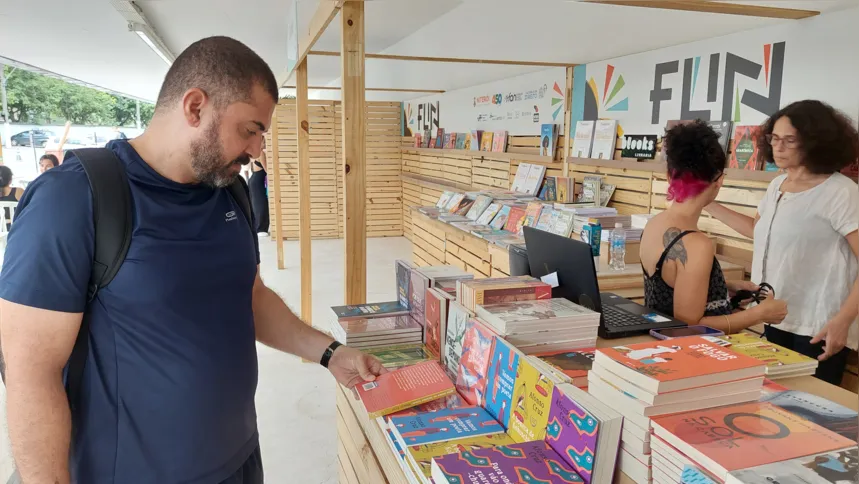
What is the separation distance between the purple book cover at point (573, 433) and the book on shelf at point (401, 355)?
0.78 m

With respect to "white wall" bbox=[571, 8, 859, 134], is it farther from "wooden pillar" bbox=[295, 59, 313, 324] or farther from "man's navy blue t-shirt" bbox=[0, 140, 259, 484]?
"man's navy blue t-shirt" bbox=[0, 140, 259, 484]

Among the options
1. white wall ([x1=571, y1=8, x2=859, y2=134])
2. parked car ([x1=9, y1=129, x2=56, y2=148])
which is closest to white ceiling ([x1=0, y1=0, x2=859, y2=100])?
white wall ([x1=571, y1=8, x2=859, y2=134])

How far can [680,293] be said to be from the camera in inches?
88.6

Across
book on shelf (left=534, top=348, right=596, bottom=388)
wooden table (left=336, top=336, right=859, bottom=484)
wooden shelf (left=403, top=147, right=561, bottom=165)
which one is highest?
wooden shelf (left=403, top=147, right=561, bottom=165)

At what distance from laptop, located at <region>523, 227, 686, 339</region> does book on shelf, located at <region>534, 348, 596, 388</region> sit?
23cm

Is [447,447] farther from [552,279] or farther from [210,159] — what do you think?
[210,159]

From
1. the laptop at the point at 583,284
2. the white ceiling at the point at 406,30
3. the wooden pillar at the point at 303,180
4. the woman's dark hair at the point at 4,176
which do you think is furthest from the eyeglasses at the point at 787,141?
the woman's dark hair at the point at 4,176

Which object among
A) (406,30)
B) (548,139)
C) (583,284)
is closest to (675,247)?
(583,284)

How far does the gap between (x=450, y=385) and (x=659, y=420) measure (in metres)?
0.80

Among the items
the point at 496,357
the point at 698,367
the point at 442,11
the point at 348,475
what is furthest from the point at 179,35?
the point at 698,367

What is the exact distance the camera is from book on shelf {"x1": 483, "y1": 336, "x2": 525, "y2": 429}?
1.59 m

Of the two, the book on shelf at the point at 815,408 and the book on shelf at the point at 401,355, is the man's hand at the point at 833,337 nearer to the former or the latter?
the book on shelf at the point at 815,408

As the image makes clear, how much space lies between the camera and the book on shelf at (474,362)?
1.74m

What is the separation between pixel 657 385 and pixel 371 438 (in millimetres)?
1026
